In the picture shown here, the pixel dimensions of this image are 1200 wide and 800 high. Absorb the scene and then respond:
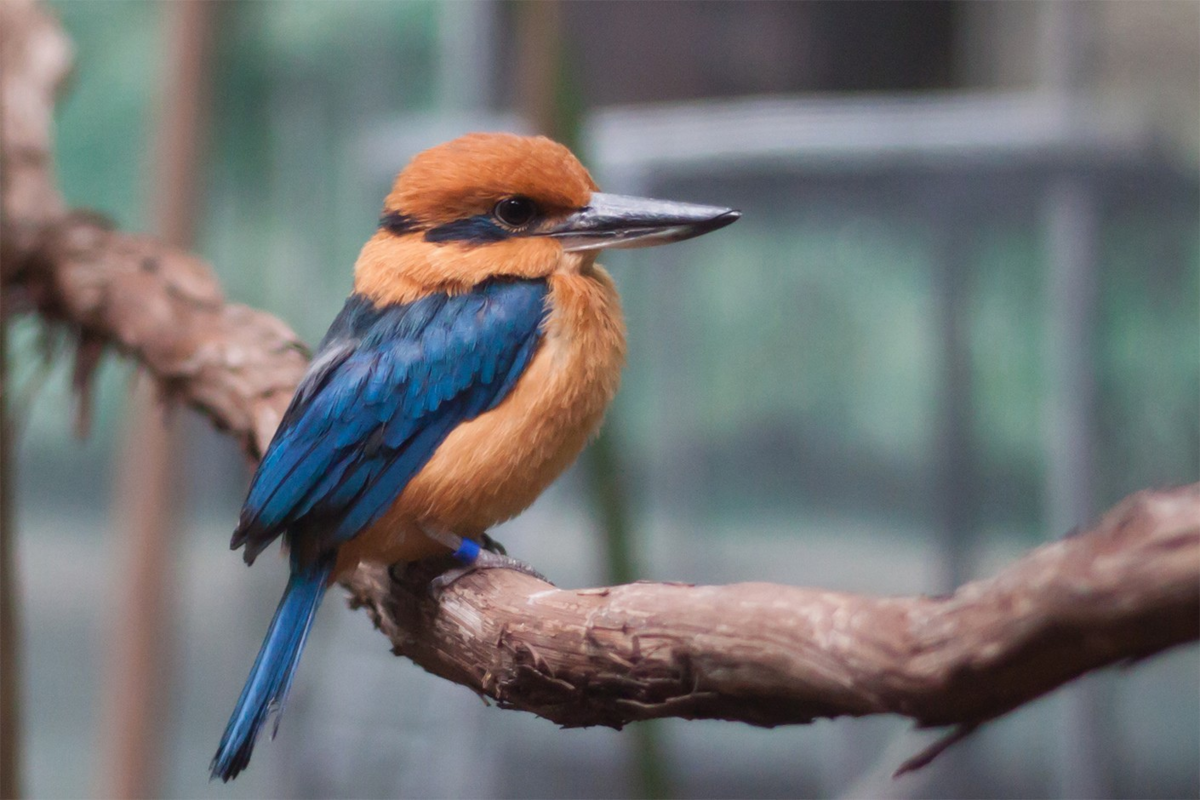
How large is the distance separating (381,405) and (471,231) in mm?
192

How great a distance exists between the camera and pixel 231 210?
7.40 ft

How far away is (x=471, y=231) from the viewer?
43.6 inches

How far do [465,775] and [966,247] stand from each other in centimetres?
112

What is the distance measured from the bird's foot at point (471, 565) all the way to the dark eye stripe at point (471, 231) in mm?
282

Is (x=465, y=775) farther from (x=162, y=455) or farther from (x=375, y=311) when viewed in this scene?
(x=375, y=311)

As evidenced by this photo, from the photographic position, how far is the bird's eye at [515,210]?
1101 millimetres

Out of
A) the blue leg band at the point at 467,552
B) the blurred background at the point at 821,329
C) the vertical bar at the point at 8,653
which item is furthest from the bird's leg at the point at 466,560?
the vertical bar at the point at 8,653

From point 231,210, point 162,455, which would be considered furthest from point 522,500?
point 231,210

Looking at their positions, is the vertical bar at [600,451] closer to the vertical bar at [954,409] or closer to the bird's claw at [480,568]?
the bird's claw at [480,568]

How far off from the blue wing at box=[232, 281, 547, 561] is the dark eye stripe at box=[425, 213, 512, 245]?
0.19 ft

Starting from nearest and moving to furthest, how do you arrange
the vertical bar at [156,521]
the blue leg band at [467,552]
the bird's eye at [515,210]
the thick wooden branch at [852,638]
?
the thick wooden branch at [852,638]
the blue leg band at [467,552]
the bird's eye at [515,210]
the vertical bar at [156,521]

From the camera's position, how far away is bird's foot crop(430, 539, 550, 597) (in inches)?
36.4

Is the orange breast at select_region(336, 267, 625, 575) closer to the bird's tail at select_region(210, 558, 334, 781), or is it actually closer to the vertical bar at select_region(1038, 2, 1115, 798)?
the bird's tail at select_region(210, 558, 334, 781)

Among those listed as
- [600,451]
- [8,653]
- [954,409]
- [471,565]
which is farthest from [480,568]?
[954,409]
